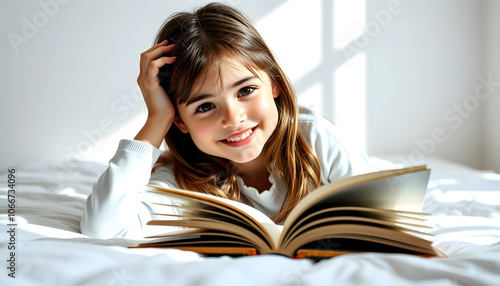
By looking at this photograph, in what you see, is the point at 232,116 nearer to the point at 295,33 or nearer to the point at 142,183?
the point at 142,183

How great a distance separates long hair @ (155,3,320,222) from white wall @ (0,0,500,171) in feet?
3.81

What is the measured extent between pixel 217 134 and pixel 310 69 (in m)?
1.49

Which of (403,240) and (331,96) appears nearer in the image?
(403,240)

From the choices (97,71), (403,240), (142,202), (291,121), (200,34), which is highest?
(97,71)

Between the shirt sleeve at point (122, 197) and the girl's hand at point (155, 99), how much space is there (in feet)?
0.18

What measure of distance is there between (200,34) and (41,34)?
4.83 feet

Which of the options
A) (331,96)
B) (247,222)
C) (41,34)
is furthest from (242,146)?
(41,34)

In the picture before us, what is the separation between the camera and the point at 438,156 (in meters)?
2.46

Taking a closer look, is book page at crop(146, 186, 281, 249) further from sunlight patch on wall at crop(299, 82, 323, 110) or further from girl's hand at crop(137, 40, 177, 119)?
sunlight patch on wall at crop(299, 82, 323, 110)

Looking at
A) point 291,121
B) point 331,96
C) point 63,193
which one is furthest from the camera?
point 331,96

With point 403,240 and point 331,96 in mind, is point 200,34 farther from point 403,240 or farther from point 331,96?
point 331,96

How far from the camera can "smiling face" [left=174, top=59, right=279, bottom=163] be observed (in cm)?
99

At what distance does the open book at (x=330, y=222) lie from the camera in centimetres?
61

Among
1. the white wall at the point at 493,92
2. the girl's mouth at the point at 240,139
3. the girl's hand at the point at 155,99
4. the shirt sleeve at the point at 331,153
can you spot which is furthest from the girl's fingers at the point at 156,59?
the white wall at the point at 493,92
